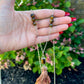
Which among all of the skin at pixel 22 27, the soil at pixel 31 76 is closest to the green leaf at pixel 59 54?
the skin at pixel 22 27

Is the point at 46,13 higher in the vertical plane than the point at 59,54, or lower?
higher

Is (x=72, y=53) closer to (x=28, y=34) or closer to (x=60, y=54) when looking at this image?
(x=60, y=54)

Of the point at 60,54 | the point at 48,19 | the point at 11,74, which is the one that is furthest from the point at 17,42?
the point at 11,74

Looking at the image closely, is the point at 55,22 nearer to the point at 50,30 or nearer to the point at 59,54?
the point at 50,30

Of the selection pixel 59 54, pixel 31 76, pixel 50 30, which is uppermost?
pixel 50 30

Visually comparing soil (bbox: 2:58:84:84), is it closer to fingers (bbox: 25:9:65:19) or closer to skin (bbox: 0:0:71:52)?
skin (bbox: 0:0:71:52)

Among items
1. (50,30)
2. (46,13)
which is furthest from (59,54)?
(46,13)
